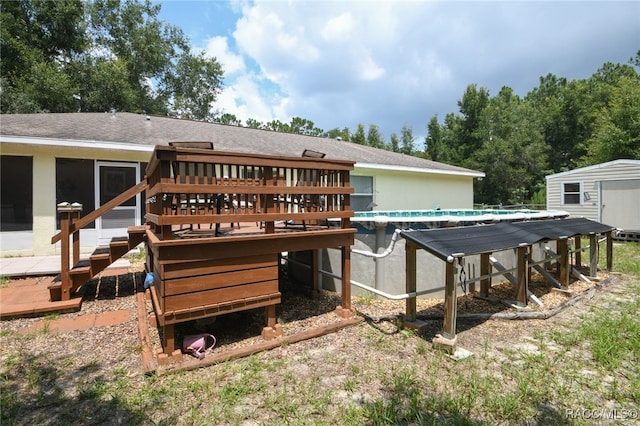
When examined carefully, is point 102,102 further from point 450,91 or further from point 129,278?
point 450,91

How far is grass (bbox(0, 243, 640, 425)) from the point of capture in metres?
2.19

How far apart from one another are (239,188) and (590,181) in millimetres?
14647

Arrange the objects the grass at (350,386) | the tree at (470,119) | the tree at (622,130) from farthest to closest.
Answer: the tree at (470,119)
the tree at (622,130)
the grass at (350,386)

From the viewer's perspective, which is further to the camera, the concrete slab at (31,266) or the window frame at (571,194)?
Result: the window frame at (571,194)

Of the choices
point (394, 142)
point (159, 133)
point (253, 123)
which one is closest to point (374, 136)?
point (394, 142)

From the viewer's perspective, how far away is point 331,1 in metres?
9.27

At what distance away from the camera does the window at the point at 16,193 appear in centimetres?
684

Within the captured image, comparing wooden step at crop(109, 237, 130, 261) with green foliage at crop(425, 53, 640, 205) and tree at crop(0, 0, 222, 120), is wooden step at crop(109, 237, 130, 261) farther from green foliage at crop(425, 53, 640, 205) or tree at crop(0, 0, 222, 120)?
green foliage at crop(425, 53, 640, 205)

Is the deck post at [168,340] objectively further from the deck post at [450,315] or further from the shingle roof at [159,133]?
the shingle roof at [159,133]

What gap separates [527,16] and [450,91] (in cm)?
2186

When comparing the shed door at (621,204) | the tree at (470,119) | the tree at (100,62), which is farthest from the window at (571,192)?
the tree at (100,62)

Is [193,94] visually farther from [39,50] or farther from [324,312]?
[324,312]

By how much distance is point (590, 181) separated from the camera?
12.4 m

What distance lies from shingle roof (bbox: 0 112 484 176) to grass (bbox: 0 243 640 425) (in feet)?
17.6
